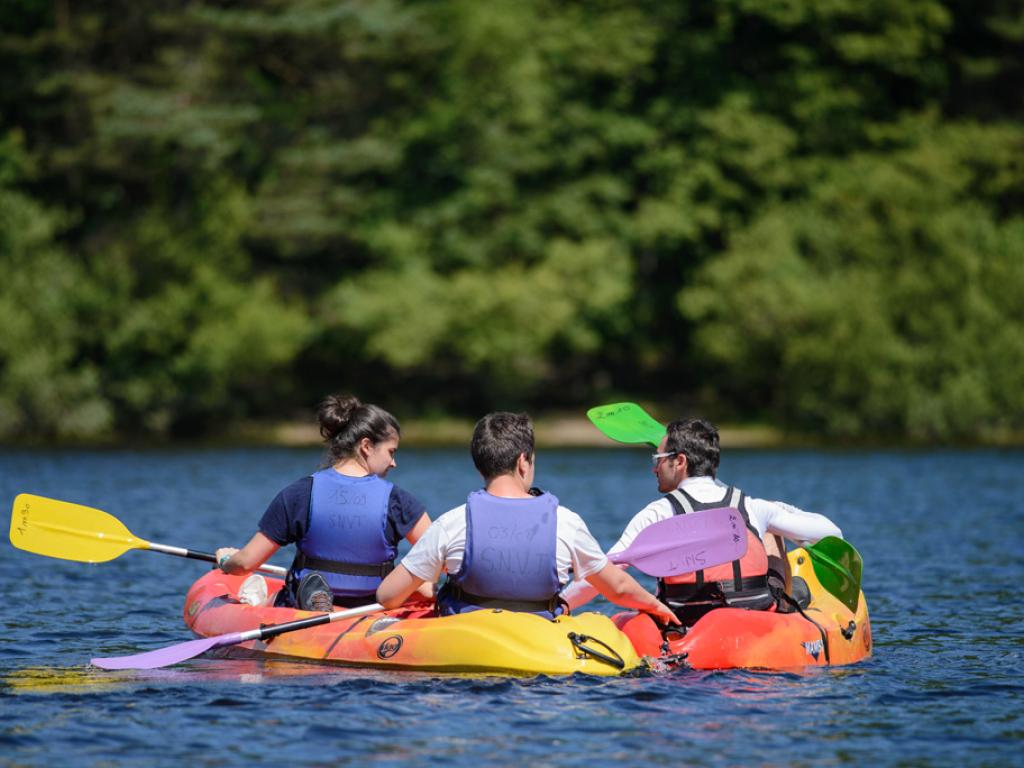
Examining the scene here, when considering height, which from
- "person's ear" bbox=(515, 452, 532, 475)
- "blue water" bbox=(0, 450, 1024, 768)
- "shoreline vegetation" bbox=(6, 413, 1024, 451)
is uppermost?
"shoreline vegetation" bbox=(6, 413, 1024, 451)

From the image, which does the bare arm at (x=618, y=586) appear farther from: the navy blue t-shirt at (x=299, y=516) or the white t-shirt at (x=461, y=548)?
the navy blue t-shirt at (x=299, y=516)

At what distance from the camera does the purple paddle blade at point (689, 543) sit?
7551 mm

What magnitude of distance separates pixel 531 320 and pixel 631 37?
748 cm

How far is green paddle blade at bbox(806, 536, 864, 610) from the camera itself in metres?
8.52

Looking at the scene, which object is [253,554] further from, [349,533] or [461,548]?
[461,548]

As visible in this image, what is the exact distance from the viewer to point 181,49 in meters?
34.0

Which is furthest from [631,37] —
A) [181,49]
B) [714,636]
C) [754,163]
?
[714,636]

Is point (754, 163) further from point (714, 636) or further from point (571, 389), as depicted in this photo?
point (714, 636)

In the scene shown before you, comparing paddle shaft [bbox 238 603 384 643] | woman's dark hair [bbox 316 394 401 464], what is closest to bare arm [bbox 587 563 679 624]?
paddle shaft [bbox 238 603 384 643]

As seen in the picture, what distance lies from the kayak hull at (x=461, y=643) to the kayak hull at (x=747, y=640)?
9.8 inches

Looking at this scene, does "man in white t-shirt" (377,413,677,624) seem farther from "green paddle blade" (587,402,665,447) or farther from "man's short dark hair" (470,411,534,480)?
"green paddle blade" (587,402,665,447)

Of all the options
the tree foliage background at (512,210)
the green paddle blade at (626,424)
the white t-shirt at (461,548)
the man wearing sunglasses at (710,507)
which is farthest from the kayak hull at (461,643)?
the tree foliage background at (512,210)

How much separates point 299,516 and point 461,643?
109cm

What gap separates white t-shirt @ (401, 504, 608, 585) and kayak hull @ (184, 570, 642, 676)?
284mm
